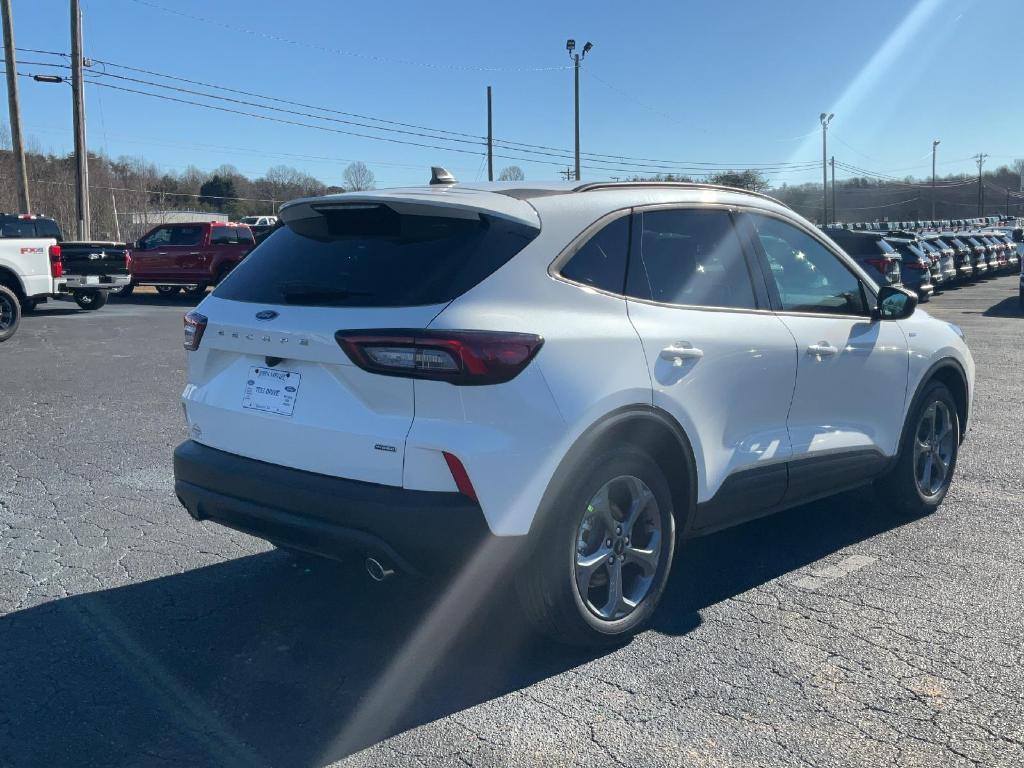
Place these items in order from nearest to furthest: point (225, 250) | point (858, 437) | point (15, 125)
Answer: point (858, 437) → point (225, 250) → point (15, 125)

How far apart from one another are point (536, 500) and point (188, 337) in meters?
1.74

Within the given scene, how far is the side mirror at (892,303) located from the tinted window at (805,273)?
105mm

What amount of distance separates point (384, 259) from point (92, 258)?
18.4 m

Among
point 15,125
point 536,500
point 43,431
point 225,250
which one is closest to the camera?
point 536,500

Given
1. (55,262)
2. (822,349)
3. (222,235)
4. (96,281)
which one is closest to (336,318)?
(822,349)

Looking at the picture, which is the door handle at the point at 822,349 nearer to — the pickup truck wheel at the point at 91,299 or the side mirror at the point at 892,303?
the side mirror at the point at 892,303

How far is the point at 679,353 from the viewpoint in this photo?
385 centimetres

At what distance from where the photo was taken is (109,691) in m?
3.41

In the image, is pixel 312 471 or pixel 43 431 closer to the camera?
pixel 312 471

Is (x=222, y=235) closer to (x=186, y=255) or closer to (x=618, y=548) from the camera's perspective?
(x=186, y=255)

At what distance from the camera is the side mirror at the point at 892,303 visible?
5.10 m

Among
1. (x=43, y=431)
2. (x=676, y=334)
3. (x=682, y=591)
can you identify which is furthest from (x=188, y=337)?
(x=43, y=431)

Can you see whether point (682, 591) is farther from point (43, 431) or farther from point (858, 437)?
point (43, 431)

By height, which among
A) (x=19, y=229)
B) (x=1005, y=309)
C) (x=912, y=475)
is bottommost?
(x=912, y=475)
